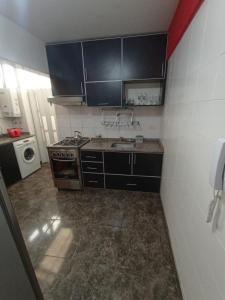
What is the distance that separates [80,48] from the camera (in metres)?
2.33

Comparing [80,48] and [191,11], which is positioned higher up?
[80,48]

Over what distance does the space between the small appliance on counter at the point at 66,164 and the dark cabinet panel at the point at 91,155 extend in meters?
0.10

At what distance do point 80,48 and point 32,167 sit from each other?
2.72 metres

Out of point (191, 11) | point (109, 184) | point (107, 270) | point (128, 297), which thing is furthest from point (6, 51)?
point (128, 297)

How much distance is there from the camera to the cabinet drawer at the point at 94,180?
8.61 feet

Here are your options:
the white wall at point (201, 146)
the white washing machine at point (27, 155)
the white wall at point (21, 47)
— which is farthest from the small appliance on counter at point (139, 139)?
the white washing machine at point (27, 155)

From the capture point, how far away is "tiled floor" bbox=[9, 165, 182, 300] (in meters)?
1.27

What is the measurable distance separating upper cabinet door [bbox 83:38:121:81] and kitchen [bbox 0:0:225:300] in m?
0.02

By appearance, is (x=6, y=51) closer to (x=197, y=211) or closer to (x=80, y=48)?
(x=80, y=48)

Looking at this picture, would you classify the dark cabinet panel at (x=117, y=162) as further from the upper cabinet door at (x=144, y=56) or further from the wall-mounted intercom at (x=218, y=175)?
the wall-mounted intercom at (x=218, y=175)

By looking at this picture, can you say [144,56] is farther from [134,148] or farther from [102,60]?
[134,148]

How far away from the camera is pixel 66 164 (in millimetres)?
2748

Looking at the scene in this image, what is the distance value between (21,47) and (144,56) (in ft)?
5.63

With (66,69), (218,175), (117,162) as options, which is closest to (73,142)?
(117,162)
